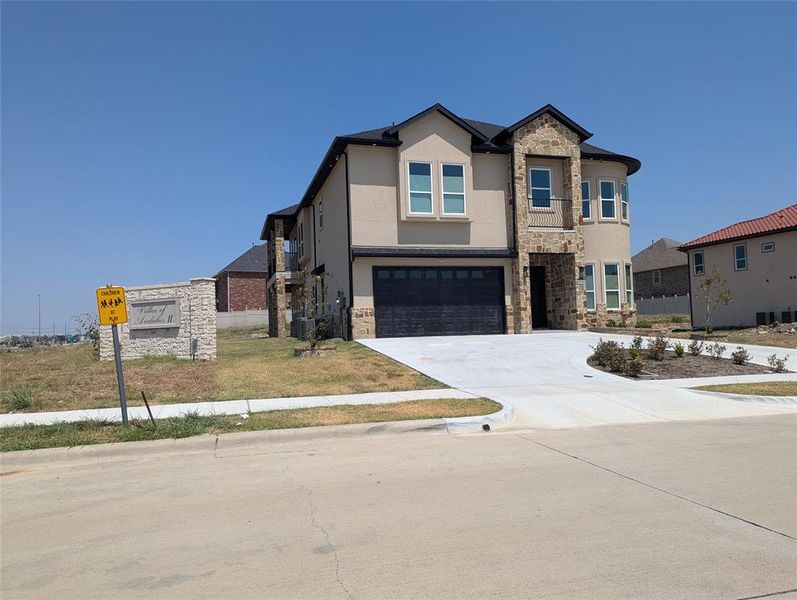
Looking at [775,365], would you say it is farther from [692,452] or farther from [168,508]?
[168,508]

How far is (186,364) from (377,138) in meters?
10.8

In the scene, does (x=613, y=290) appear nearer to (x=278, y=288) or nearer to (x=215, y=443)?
(x=278, y=288)

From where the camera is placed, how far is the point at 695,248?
33625 millimetres

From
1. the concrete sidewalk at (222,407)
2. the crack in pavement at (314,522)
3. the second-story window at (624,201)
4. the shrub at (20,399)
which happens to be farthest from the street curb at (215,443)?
the second-story window at (624,201)

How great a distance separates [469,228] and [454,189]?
5.40ft

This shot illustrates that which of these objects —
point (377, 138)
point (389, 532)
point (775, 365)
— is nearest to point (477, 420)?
point (389, 532)

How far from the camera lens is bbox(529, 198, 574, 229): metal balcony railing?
25.6 metres

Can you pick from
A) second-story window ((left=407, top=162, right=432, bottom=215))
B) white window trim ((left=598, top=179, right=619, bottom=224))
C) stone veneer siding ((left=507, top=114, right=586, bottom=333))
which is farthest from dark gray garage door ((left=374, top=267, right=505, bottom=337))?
white window trim ((left=598, top=179, right=619, bottom=224))

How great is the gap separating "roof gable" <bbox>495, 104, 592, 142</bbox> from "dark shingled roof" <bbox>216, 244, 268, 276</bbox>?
35.5m

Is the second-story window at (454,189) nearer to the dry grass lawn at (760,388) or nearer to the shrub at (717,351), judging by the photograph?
the shrub at (717,351)

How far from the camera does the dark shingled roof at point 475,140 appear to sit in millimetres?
22969

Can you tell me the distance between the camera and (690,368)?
1599 centimetres

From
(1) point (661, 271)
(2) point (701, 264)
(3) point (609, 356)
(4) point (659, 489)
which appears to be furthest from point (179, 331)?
(1) point (661, 271)

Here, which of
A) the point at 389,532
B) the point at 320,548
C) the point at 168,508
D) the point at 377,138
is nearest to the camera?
the point at 320,548
